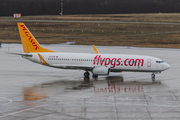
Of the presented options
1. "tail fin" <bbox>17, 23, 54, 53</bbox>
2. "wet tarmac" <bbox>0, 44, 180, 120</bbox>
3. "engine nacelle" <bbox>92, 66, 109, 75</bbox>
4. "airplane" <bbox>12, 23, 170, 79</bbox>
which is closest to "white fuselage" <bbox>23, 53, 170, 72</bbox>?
"airplane" <bbox>12, 23, 170, 79</bbox>

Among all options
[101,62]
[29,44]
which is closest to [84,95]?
[101,62]

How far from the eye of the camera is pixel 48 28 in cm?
15300

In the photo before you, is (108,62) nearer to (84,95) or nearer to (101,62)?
(101,62)

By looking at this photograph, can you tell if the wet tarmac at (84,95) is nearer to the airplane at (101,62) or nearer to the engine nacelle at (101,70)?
the engine nacelle at (101,70)

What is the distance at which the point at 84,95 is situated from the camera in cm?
4200

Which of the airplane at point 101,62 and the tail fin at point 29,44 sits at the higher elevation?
the tail fin at point 29,44

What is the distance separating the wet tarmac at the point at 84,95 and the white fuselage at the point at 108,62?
1.84 metres

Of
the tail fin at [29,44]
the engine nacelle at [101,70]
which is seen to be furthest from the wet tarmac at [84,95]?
the tail fin at [29,44]

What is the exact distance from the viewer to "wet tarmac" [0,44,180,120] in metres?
33.4

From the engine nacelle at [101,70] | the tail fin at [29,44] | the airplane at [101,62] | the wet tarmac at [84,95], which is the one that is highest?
the tail fin at [29,44]

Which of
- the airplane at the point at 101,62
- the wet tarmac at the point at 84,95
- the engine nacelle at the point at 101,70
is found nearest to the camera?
the wet tarmac at the point at 84,95

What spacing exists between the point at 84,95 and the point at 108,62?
1327 centimetres

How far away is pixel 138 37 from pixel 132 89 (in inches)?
3161

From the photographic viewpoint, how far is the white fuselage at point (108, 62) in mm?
53281
